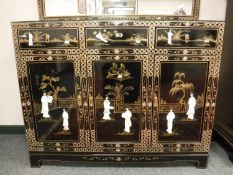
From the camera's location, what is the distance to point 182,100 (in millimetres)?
1901

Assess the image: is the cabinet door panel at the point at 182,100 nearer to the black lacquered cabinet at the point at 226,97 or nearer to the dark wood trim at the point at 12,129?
the black lacquered cabinet at the point at 226,97

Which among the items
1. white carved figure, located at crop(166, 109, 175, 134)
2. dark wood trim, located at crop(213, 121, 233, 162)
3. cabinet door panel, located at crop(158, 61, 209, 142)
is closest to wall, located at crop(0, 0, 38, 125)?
cabinet door panel, located at crop(158, 61, 209, 142)

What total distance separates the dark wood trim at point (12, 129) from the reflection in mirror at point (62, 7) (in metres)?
1.31

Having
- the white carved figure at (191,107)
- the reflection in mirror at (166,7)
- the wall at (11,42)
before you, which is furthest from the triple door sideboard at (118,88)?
the wall at (11,42)

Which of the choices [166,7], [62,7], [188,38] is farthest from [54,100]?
[166,7]

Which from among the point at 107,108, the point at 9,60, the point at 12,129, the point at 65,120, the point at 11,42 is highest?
the point at 11,42

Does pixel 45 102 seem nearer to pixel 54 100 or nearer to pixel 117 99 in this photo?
pixel 54 100

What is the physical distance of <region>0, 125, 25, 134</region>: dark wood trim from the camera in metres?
2.67

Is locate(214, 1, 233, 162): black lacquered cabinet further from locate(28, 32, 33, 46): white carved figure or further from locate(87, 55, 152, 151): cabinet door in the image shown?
locate(28, 32, 33, 46): white carved figure

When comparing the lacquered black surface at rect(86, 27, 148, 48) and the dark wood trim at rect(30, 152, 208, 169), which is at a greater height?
the lacquered black surface at rect(86, 27, 148, 48)

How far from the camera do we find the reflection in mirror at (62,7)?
2197 mm

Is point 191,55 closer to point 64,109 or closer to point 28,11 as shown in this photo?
point 64,109

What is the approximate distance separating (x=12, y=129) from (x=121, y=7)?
178 cm

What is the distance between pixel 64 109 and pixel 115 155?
58cm
